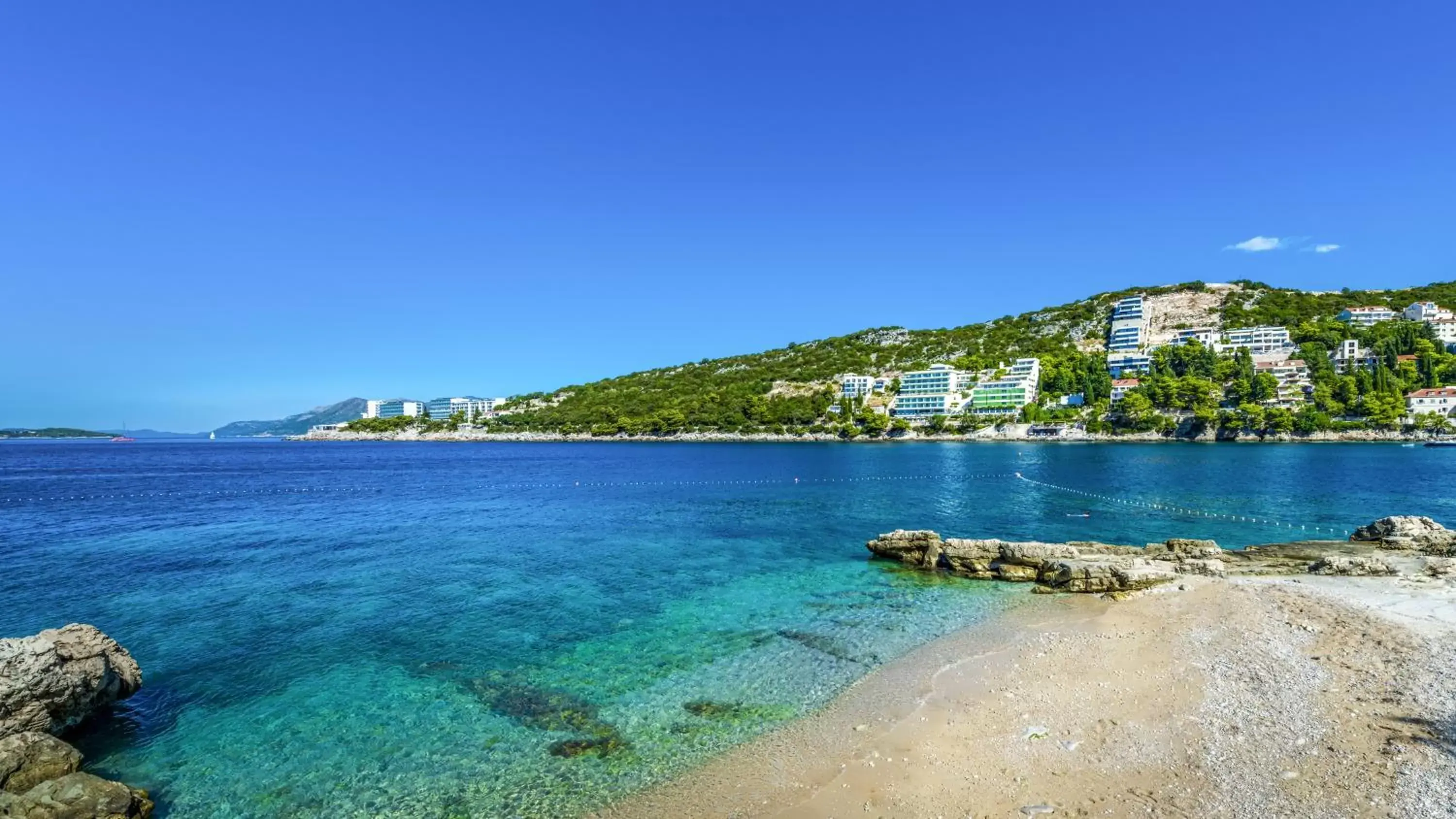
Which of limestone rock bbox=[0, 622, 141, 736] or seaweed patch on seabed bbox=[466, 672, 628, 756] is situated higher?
limestone rock bbox=[0, 622, 141, 736]

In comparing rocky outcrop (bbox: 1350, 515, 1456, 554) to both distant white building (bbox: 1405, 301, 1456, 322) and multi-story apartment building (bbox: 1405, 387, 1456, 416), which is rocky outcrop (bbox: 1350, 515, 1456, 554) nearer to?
multi-story apartment building (bbox: 1405, 387, 1456, 416)

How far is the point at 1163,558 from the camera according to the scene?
2445cm

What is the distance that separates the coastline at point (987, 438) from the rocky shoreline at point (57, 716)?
135691 millimetres

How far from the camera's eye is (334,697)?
14.1 metres

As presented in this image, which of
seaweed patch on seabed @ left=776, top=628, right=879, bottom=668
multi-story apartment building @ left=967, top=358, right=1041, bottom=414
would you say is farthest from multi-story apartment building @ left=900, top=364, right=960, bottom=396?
seaweed patch on seabed @ left=776, top=628, right=879, bottom=668

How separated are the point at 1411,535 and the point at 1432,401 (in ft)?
432

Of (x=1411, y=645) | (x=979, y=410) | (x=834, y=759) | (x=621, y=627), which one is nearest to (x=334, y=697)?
(x=621, y=627)

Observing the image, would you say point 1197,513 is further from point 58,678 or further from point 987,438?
point 987,438

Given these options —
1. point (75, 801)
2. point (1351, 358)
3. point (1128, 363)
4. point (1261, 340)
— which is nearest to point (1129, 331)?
point (1128, 363)

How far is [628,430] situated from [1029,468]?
4656 inches

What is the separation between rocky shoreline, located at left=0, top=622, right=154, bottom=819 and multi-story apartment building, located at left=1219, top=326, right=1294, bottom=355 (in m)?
196

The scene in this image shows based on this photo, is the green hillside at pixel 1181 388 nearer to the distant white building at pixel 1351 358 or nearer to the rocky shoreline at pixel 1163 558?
the distant white building at pixel 1351 358

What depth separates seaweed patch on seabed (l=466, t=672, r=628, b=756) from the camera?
11.7m

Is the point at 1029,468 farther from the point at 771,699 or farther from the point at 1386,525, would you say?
the point at 771,699
